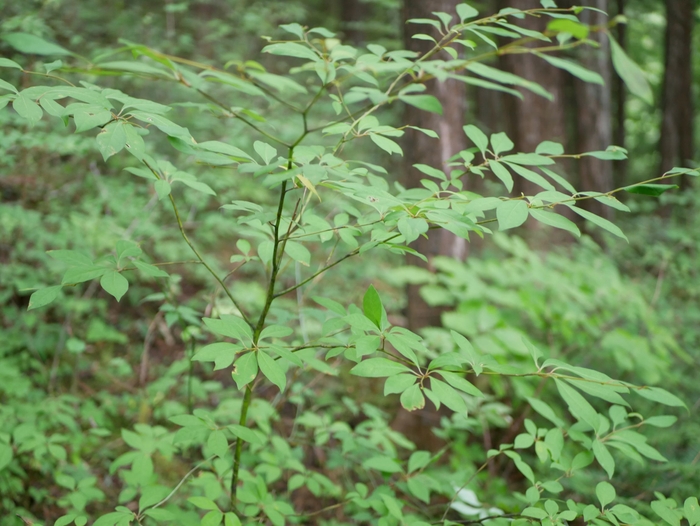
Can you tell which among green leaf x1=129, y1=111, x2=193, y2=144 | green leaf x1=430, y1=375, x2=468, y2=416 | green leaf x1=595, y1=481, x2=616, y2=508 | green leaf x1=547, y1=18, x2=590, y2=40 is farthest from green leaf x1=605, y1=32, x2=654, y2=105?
green leaf x1=595, y1=481, x2=616, y2=508

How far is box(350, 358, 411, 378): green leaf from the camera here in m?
1.02

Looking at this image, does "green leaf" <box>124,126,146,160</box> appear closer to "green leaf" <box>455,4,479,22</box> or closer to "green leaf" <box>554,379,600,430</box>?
"green leaf" <box>455,4,479,22</box>

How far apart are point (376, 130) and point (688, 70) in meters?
12.2

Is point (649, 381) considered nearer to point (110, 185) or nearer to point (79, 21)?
point (110, 185)

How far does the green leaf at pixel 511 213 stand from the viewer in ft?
3.12

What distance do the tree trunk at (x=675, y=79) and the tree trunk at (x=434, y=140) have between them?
8.53m

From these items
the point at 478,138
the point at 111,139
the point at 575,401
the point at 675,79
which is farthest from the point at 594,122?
the point at 111,139

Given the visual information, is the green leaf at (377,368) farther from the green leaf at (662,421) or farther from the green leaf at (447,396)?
the green leaf at (662,421)

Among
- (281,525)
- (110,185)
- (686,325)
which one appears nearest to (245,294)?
(110,185)

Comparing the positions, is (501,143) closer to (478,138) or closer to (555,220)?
(478,138)

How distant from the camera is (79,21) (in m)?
6.00

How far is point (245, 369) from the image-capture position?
1003 millimetres

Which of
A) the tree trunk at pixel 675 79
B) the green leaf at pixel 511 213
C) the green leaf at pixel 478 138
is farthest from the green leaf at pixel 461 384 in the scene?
the tree trunk at pixel 675 79

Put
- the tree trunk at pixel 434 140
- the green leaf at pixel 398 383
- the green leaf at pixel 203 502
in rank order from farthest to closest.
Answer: the tree trunk at pixel 434 140, the green leaf at pixel 203 502, the green leaf at pixel 398 383
